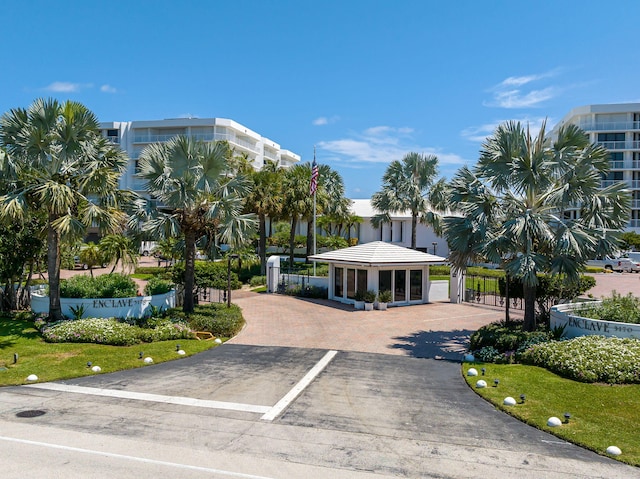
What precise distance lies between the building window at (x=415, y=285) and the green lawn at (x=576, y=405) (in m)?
13.3

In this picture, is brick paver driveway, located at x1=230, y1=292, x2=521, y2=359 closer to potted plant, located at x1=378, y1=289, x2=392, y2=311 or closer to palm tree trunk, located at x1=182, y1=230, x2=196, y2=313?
potted plant, located at x1=378, y1=289, x2=392, y2=311

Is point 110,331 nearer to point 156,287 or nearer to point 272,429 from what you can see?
point 156,287

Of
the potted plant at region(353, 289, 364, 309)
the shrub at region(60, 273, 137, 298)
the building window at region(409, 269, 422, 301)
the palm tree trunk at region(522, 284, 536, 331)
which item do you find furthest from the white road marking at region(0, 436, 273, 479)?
the building window at region(409, 269, 422, 301)

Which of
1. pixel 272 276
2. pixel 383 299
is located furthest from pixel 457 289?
pixel 272 276

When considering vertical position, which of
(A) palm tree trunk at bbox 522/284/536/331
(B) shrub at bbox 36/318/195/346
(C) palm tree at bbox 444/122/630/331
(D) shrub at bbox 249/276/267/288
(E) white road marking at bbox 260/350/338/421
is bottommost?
(E) white road marking at bbox 260/350/338/421

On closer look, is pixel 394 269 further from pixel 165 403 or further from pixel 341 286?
pixel 165 403

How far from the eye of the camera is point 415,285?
27.1 meters

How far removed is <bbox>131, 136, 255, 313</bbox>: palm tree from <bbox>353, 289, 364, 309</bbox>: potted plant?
27.8 ft

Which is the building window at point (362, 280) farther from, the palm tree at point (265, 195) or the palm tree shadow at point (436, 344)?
the palm tree at point (265, 195)

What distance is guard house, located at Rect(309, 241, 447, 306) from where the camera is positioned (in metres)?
25.6

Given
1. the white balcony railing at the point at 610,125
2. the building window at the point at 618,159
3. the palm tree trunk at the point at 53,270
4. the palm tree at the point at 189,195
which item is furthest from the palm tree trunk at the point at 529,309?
the building window at the point at 618,159

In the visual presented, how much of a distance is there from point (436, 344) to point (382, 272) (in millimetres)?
8734

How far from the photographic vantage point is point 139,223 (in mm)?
18594

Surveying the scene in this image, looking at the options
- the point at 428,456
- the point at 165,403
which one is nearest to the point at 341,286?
the point at 165,403
